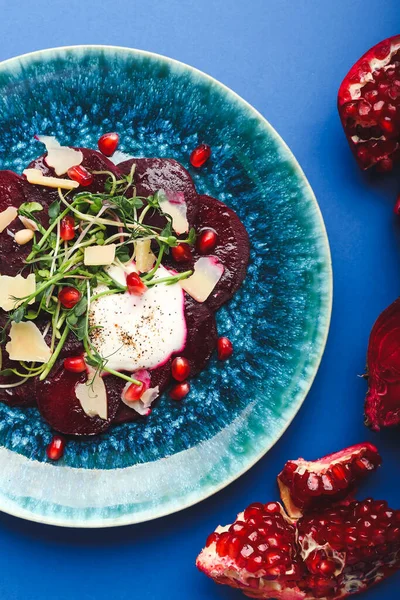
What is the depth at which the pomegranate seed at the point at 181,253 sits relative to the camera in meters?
2.08

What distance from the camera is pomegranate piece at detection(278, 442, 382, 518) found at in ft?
6.77

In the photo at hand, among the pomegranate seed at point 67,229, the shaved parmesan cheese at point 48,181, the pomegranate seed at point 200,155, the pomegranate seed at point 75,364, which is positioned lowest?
the pomegranate seed at point 75,364

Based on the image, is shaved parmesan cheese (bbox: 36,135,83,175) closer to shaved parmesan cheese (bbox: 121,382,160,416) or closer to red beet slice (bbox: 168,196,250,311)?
red beet slice (bbox: 168,196,250,311)

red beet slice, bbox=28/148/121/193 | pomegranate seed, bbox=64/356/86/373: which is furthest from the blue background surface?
pomegranate seed, bbox=64/356/86/373

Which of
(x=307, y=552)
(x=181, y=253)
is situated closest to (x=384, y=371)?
(x=307, y=552)

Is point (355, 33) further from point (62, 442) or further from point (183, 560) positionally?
point (183, 560)

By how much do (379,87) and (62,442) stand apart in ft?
5.32

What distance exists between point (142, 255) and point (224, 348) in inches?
16.8

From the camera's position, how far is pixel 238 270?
215 centimetres

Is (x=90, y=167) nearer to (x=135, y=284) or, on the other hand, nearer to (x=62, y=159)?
(x=62, y=159)

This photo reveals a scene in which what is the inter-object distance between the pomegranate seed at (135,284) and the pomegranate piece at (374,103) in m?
0.89

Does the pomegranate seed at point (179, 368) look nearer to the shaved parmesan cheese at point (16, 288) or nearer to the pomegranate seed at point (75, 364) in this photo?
the pomegranate seed at point (75, 364)

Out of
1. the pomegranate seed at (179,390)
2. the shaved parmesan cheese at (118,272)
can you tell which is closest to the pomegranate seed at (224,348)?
the pomegranate seed at (179,390)

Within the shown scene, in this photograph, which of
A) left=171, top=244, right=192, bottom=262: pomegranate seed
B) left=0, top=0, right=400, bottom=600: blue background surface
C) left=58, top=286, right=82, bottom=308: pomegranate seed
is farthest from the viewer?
left=0, top=0, right=400, bottom=600: blue background surface
